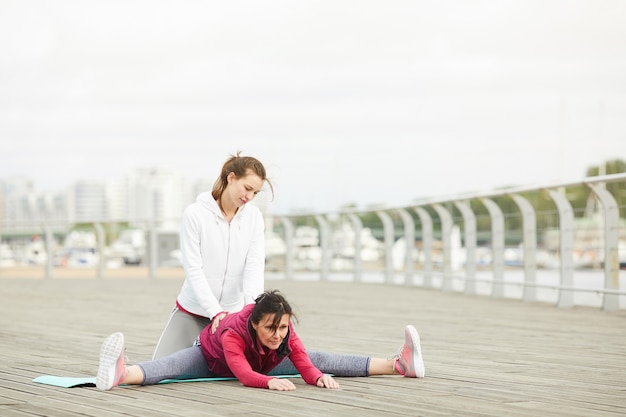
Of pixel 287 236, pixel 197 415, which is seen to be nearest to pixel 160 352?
pixel 197 415

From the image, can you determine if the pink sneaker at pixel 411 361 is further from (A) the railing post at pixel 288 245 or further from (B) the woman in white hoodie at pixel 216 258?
(A) the railing post at pixel 288 245

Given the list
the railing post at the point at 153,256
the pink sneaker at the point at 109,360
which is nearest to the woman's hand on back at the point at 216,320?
the pink sneaker at the point at 109,360

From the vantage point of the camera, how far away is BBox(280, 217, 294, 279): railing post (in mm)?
20172

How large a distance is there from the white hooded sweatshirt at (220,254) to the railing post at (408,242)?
10.6m

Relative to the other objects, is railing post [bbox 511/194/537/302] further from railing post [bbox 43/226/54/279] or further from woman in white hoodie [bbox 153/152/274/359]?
railing post [bbox 43/226/54/279]

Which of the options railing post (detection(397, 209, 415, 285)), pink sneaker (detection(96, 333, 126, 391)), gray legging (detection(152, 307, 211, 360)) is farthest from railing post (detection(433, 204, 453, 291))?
pink sneaker (detection(96, 333, 126, 391))

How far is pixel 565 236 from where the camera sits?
10.9m

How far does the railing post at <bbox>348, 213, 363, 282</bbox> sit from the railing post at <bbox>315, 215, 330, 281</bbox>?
2.94 feet

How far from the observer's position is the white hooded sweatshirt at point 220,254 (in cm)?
564

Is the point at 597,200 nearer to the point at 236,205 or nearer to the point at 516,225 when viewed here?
the point at 516,225

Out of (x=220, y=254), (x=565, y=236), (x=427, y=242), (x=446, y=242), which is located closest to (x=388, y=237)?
(x=427, y=242)

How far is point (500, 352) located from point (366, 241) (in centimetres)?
1169

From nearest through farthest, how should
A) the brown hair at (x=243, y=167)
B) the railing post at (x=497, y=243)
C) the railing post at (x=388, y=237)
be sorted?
the brown hair at (x=243, y=167) < the railing post at (x=497, y=243) < the railing post at (x=388, y=237)

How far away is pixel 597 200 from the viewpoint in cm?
1016
